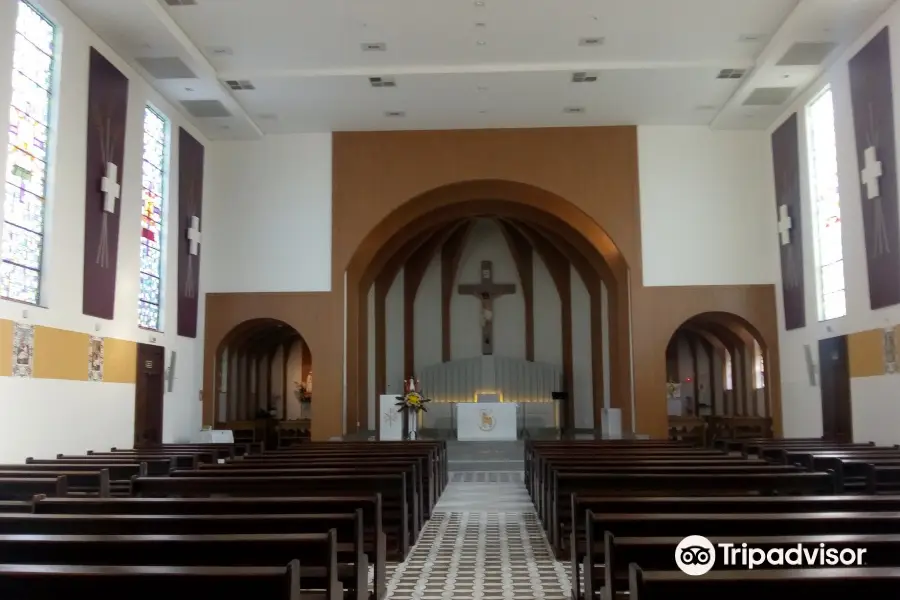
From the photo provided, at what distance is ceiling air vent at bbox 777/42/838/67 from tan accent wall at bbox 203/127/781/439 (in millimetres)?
3489

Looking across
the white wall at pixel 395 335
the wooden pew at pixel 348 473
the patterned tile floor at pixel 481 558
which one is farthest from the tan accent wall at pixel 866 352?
the white wall at pixel 395 335

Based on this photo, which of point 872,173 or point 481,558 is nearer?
point 481,558

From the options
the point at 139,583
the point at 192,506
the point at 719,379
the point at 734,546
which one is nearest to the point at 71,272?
the point at 192,506

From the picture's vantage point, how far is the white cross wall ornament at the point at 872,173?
1001 centimetres

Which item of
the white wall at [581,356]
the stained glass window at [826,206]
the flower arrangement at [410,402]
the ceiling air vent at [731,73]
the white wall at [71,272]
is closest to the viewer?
the white wall at [71,272]

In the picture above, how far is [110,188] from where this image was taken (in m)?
10.5

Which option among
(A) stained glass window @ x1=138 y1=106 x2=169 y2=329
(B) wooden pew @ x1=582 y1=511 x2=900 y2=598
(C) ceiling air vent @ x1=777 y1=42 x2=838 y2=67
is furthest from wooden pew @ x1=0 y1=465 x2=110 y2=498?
(C) ceiling air vent @ x1=777 y1=42 x2=838 y2=67

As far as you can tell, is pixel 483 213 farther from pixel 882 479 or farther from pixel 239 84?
pixel 882 479

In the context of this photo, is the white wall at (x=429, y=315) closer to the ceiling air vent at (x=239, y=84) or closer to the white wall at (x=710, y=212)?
the white wall at (x=710, y=212)

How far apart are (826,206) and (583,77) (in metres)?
4.24

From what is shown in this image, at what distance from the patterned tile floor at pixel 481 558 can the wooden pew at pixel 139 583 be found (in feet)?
8.64

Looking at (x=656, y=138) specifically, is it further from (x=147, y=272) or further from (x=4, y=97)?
(x=4, y=97)

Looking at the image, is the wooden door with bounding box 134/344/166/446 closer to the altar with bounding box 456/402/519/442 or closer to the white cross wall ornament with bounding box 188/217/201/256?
the white cross wall ornament with bounding box 188/217/201/256

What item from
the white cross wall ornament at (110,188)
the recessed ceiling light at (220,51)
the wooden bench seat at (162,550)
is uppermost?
the recessed ceiling light at (220,51)
